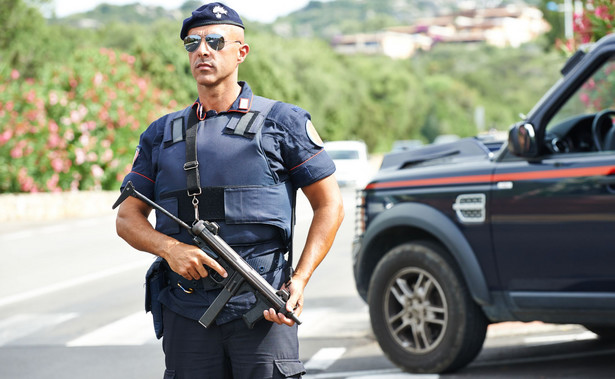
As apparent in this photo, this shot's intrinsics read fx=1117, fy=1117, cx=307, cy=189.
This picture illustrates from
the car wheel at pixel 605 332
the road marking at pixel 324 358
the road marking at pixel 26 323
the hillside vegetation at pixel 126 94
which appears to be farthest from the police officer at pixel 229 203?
the hillside vegetation at pixel 126 94

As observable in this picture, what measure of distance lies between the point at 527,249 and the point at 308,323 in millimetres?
3496

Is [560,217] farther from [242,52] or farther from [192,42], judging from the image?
[192,42]

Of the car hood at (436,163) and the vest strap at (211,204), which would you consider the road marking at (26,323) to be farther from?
the vest strap at (211,204)

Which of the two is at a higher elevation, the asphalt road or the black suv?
the black suv

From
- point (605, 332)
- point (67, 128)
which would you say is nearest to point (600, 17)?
point (605, 332)

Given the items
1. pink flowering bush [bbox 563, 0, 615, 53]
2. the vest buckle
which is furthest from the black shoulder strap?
pink flowering bush [bbox 563, 0, 615, 53]

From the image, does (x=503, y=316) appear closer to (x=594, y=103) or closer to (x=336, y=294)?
(x=594, y=103)

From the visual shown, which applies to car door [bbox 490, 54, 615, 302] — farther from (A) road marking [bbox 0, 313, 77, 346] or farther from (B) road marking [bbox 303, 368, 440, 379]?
(A) road marking [bbox 0, 313, 77, 346]

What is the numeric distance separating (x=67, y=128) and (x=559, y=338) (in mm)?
18720

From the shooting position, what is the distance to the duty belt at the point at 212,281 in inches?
145

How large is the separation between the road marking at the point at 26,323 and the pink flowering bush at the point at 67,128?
14.1 meters

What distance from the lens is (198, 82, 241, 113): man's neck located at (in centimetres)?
381

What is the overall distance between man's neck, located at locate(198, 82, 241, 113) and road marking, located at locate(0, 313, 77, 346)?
5789 mm

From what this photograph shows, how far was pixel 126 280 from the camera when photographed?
13.1 metres
